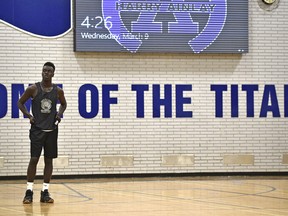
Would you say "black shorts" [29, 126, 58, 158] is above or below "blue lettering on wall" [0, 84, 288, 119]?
below

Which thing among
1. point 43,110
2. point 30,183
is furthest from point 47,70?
point 30,183

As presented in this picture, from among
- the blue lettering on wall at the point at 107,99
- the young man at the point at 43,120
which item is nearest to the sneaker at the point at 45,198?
the young man at the point at 43,120

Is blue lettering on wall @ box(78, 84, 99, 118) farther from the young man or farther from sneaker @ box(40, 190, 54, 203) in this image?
sneaker @ box(40, 190, 54, 203)

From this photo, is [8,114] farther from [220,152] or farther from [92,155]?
[220,152]

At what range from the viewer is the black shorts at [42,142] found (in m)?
10.8

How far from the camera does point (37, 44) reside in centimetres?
1606

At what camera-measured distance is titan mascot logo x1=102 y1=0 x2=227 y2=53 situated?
1630 centimetres

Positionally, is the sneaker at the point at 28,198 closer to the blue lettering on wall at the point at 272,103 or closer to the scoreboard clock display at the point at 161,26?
the scoreboard clock display at the point at 161,26

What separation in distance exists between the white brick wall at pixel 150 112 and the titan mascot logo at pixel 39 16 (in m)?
0.16

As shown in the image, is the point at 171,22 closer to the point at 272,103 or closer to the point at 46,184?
the point at 272,103

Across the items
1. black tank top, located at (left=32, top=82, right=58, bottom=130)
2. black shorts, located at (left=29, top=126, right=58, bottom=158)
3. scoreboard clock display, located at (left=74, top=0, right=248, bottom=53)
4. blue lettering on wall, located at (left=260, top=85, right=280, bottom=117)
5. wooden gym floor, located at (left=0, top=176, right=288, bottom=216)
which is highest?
scoreboard clock display, located at (left=74, top=0, right=248, bottom=53)

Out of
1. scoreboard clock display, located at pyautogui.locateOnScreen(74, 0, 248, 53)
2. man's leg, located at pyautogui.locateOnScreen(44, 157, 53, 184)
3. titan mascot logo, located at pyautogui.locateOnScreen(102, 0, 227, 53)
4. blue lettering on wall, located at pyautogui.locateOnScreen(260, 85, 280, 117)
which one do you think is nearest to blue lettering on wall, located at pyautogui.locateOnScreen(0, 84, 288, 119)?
blue lettering on wall, located at pyautogui.locateOnScreen(260, 85, 280, 117)

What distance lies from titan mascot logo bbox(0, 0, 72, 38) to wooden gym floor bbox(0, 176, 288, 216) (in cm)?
316

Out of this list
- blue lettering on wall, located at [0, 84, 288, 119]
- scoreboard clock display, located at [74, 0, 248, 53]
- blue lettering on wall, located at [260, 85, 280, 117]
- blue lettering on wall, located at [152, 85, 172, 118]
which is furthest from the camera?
blue lettering on wall, located at [260, 85, 280, 117]
